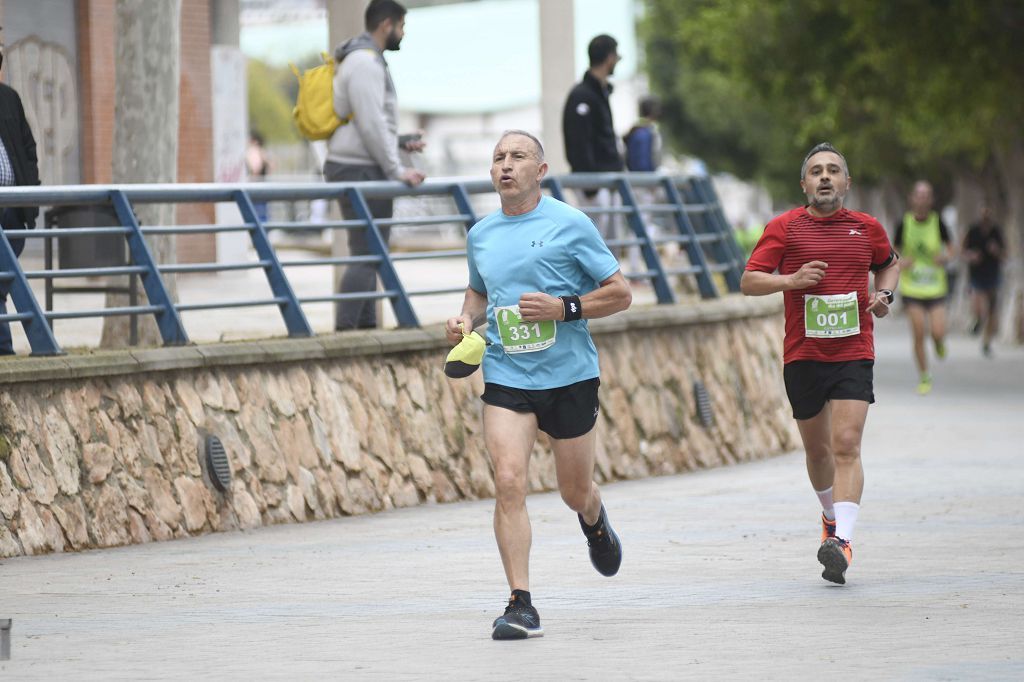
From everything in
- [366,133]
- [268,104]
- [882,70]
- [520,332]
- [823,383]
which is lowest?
[823,383]

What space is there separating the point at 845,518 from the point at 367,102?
476cm

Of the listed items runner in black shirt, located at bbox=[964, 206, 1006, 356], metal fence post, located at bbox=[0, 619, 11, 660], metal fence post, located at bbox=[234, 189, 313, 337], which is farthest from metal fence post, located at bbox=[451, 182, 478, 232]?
runner in black shirt, located at bbox=[964, 206, 1006, 356]

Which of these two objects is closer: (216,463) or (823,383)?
(823,383)

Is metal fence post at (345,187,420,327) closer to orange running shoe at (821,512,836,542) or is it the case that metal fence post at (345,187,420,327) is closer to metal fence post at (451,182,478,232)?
metal fence post at (451,182,478,232)

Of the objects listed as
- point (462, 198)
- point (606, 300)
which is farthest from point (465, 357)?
point (462, 198)

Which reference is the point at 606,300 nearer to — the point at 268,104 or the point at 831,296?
the point at 831,296

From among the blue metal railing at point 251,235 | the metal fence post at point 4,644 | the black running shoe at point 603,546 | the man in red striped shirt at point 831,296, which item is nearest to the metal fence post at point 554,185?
the blue metal railing at point 251,235

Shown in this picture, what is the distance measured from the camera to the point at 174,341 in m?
11.1

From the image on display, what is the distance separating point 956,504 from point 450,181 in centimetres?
373

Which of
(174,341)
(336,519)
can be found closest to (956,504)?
(336,519)

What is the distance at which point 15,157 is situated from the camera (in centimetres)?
1099

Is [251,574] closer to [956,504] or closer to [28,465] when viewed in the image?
[28,465]

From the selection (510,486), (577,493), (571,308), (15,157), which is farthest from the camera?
(15,157)

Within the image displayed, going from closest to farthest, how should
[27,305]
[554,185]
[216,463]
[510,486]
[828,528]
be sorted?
[510,486] → [828,528] → [27,305] → [216,463] → [554,185]
